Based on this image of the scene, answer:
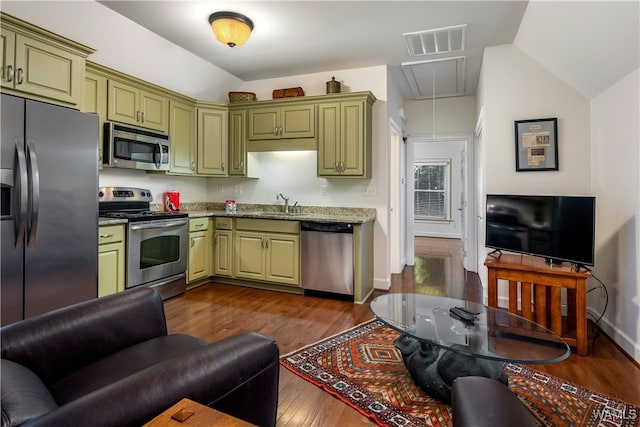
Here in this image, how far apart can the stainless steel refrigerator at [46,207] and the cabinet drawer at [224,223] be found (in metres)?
1.66

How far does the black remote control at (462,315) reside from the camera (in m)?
2.02

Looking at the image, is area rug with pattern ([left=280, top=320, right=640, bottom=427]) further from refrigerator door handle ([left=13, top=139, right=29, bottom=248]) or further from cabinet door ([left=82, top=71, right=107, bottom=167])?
cabinet door ([left=82, top=71, right=107, bottom=167])

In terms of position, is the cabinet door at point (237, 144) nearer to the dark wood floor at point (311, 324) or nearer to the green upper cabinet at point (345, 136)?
the green upper cabinet at point (345, 136)

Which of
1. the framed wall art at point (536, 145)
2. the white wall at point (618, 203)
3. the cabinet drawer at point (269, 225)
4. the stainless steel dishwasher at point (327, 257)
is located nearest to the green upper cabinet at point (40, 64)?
the cabinet drawer at point (269, 225)

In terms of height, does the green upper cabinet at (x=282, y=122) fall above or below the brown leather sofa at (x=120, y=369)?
above

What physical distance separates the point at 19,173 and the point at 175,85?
89.3 inches

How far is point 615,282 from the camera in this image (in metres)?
2.70

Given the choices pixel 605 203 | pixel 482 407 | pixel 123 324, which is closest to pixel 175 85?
pixel 123 324

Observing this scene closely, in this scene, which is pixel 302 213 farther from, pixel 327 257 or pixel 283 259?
pixel 327 257

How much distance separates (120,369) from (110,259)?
1.95 meters

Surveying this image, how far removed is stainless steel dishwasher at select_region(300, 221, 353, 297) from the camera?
11.8 ft

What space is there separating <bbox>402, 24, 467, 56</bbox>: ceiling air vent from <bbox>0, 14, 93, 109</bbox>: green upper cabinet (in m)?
2.87

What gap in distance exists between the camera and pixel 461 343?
5.70 ft

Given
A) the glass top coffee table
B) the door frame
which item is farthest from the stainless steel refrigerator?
the door frame
